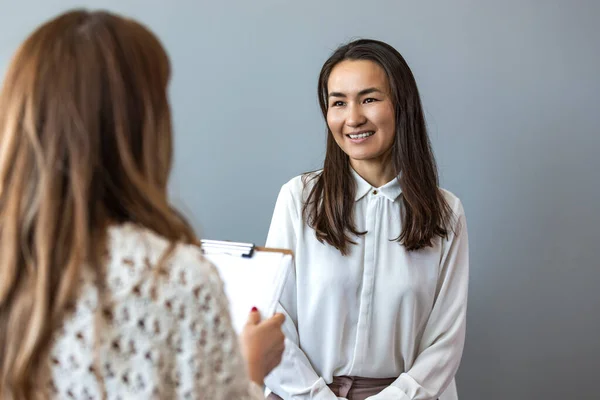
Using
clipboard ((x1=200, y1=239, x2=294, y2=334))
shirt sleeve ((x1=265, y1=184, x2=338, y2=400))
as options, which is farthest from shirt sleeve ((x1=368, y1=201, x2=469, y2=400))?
clipboard ((x1=200, y1=239, x2=294, y2=334))

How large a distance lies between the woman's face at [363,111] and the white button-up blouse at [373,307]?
10 cm

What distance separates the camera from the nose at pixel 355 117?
63.9 inches

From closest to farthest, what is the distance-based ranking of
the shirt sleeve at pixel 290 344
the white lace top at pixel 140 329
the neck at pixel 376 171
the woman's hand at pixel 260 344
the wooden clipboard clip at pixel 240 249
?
1. the white lace top at pixel 140 329
2. the woman's hand at pixel 260 344
3. the wooden clipboard clip at pixel 240 249
4. the shirt sleeve at pixel 290 344
5. the neck at pixel 376 171

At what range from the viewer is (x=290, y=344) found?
63.3 inches

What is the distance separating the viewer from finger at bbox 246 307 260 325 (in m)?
1.11

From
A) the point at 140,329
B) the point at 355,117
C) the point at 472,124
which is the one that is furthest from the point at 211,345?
the point at 472,124

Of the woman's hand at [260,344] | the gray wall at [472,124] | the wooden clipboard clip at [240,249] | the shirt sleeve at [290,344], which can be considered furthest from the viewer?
the gray wall at [472,124]

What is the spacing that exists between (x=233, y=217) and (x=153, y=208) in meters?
1.18

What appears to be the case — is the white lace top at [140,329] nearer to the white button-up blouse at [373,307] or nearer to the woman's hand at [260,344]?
the woman's hand at [260,344]

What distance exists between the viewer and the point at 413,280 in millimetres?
1614

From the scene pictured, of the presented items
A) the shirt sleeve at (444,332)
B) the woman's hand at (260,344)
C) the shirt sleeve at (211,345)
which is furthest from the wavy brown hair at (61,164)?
the shirt sleeve at (444,332)

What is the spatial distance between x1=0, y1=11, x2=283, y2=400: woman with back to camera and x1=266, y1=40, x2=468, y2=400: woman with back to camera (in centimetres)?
Result: 82

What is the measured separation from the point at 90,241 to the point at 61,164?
3.7 inches

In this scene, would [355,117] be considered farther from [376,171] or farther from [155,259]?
[155,259]
